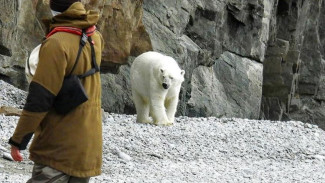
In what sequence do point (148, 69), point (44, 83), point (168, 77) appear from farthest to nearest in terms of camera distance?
point (148, 69), point (168, 77), point (44, 83)

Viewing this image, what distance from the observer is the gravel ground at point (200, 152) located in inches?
325

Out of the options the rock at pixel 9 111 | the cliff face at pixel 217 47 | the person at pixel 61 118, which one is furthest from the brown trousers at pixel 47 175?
the cliff face at pixel 217 47

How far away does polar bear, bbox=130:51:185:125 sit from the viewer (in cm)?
1188

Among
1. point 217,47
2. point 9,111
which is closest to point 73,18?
point 9,111

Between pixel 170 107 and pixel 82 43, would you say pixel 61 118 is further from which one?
pixel 170 107

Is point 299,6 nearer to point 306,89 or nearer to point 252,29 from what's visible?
point 306,89

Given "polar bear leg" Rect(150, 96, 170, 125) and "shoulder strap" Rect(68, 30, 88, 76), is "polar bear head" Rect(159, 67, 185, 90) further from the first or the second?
"shoulder strap" Rect(68, 30, 88, 76)

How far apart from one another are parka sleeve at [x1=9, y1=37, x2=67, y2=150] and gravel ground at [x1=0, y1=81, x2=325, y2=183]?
2848 millimetres

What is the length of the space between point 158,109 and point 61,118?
777 cm

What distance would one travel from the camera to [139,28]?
1683cm

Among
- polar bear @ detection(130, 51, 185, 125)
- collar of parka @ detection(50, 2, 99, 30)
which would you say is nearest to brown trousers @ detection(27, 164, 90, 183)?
collar of parka @ detection(50, 2, 99, 30)

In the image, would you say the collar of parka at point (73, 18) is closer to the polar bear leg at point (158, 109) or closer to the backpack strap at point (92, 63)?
the backpack strap at point (92, 63)

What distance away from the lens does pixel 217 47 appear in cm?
2062

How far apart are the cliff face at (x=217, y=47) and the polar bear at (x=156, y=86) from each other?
2.62 metres
